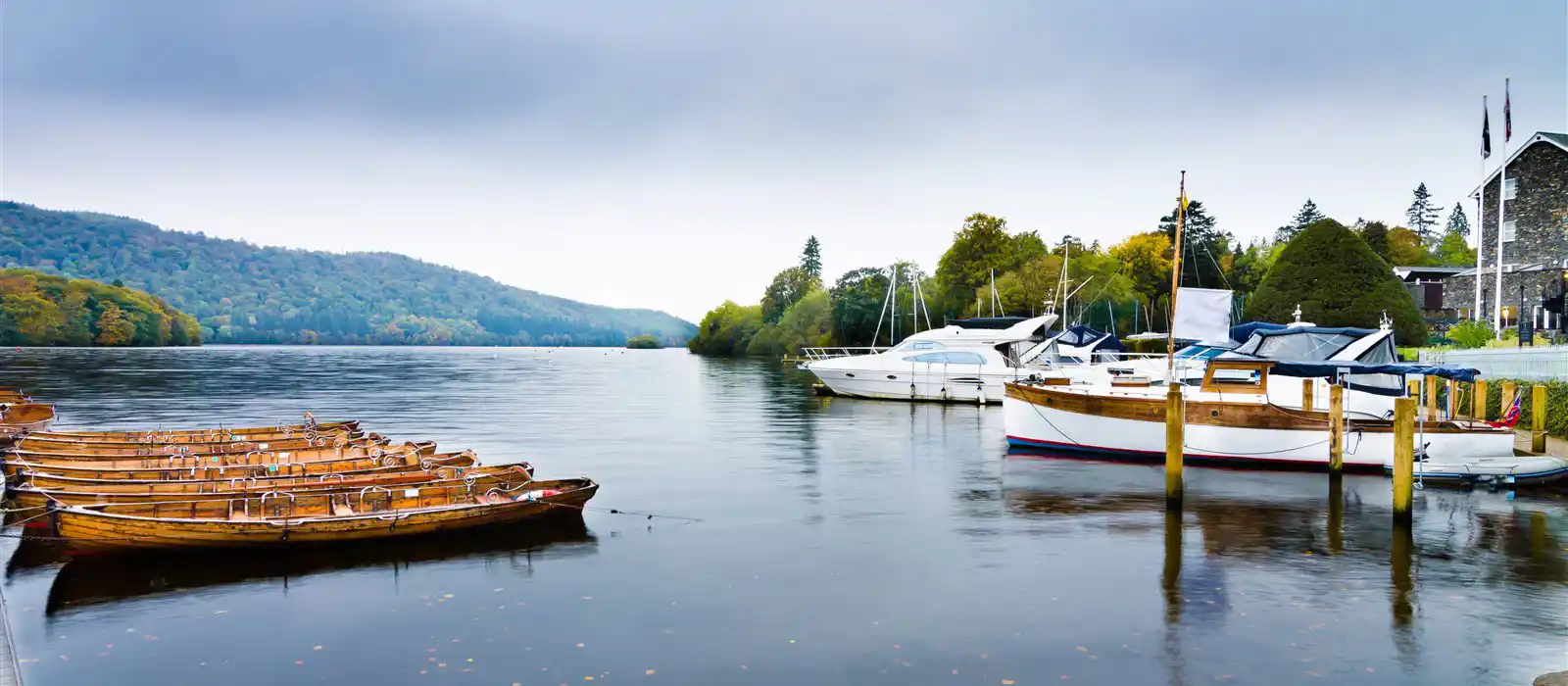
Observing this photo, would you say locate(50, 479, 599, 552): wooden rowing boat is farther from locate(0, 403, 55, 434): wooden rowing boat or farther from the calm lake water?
locate(0, 403, 55, 434): wooden rowing boat

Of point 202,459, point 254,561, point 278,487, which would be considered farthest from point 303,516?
point 202,459

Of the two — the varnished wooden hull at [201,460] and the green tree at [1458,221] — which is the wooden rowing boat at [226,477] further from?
the green tree at [1458,221]

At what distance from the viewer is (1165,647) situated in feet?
40.1

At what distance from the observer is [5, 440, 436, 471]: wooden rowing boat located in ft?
67.0

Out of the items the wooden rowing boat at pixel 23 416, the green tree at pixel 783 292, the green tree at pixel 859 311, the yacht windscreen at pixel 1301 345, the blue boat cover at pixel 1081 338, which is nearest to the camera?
the yacht windscreen at pixel 1301 345

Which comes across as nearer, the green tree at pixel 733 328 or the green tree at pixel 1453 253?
the green tree at pixel 1453 253

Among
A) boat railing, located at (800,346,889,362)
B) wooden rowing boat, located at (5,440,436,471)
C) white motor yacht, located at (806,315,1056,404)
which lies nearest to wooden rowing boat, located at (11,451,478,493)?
wooden rowing boat, located at (5,440,436,471)

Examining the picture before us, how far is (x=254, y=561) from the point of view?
16109 mm

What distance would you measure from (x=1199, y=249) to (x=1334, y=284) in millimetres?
37547

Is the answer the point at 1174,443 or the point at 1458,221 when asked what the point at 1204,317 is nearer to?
the point at 1174,443

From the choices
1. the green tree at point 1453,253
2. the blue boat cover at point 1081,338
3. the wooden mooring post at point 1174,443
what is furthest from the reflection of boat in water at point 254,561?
the green tree at point 1453,253

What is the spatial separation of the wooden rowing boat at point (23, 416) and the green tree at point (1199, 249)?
87756mm

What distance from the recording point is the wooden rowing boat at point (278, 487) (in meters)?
16.5

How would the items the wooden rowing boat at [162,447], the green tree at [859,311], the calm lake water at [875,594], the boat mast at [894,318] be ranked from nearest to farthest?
the calm lake water at [875,594]
the wooden rowing boat at [162,447]
the boat mast at [894,318]
the green tree at [859,311]
